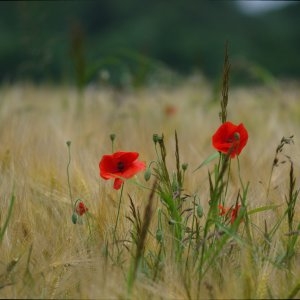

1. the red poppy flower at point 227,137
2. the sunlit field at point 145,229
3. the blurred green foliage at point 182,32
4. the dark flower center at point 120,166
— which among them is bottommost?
the sunlit field at point 145,229

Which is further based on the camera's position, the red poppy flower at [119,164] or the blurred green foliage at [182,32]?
the blurred green foliage at [182,32]

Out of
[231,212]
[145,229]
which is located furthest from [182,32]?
[145,229]

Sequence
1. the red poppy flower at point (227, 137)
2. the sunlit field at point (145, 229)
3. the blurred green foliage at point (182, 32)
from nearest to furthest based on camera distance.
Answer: the sunlit field at point (145, 229), the red poppy flower at point (227, 137), the blurred green foliage at point (182, 32)

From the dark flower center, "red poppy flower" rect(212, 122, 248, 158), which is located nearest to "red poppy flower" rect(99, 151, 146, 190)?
the dark flower center

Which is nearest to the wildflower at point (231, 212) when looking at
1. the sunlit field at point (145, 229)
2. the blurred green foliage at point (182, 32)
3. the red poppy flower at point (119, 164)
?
the sunlit field at point (145, 229)

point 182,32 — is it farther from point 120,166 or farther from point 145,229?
point 145,229

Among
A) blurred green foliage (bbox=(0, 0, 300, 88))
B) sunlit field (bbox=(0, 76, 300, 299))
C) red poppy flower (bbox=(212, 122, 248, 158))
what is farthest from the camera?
blurred green foliage (bbox=(0, 0, 300, 88))

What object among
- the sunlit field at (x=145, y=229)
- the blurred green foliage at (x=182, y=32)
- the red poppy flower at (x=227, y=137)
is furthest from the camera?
the blurred green foliage at (x=182, y=32)

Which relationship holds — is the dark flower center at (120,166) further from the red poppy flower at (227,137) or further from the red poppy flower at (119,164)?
the red poppy flower at (227,137)

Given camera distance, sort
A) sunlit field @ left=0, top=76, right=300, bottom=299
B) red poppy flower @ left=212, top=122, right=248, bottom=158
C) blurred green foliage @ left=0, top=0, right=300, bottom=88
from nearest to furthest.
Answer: sunlit field @ left=0, top=76, right=300, bottom=299
red poppy flower @ left=212, top=122, right=248, bottom=158
blurred green foliage @ left=0, top=0, right=300, bottom=88

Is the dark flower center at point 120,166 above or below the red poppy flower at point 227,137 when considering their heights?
below

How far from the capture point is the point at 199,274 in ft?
3.37

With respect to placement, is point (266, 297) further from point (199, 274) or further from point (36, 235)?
point (36, 235)

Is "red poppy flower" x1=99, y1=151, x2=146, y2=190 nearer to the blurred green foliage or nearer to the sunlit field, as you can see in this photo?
Answer: the sunlit field
